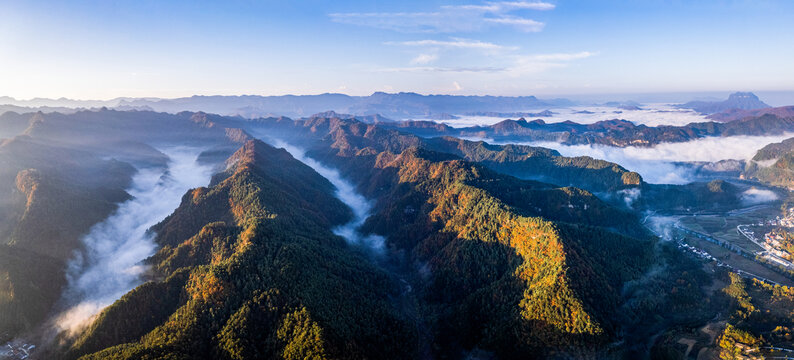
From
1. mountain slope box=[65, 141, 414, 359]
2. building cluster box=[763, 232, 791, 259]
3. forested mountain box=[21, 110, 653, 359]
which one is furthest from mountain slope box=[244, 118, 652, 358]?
building cluster box=[763, 232, 791, 259]

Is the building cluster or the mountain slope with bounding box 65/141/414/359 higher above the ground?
the mountain slope with bounding box 65/141/414/359

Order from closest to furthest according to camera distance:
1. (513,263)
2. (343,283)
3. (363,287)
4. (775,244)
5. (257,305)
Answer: (257,305) < (343,283) < (363,287) < (513,263) < (775,244)

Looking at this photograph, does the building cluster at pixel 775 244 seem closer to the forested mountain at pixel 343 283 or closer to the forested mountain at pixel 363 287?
the forested mountain at pixel 343 283

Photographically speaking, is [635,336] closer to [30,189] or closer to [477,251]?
[477,251]

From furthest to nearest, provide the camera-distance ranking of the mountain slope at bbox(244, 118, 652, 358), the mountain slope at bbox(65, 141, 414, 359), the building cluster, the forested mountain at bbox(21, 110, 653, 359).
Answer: the building cluster < the mountain slope at bbox(244, 118, 652, 358) < the forested mountain at bbox(21, 110, 653, 359) < the mountain slope at bbox(65, 141, 414, 359)

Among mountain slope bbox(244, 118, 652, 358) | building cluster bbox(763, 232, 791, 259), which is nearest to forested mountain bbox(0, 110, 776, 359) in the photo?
mountain slope bbox(244, 118, 652, 358)

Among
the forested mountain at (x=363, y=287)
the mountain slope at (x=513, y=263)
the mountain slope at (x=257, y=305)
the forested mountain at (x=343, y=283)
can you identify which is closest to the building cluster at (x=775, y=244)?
the mountain slope at (x=513, y=263)

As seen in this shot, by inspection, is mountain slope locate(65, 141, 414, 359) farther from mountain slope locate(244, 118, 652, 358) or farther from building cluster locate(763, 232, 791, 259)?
building cluster locate(763, 232, 791, 259)

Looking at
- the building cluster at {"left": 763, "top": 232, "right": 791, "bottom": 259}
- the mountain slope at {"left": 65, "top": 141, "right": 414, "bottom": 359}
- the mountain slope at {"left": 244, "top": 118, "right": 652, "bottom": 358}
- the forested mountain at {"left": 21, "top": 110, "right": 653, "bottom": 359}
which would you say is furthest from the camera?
the building cluster at {"left": 763, "top": 232, "right": 791, "bottom": 259}

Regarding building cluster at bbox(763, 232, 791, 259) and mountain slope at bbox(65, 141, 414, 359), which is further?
building cluster at bbox(763, 232, 791, 259)

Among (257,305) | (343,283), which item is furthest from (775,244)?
(257,305)

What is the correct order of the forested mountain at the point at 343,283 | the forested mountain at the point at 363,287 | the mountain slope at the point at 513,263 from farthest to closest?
the mountain slope at the point at 513,263, the forested mountain at the point at 343,283, the forested mountain at the point at 363,287

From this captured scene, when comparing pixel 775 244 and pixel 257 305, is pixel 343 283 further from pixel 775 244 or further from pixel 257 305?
pixel 775 244
